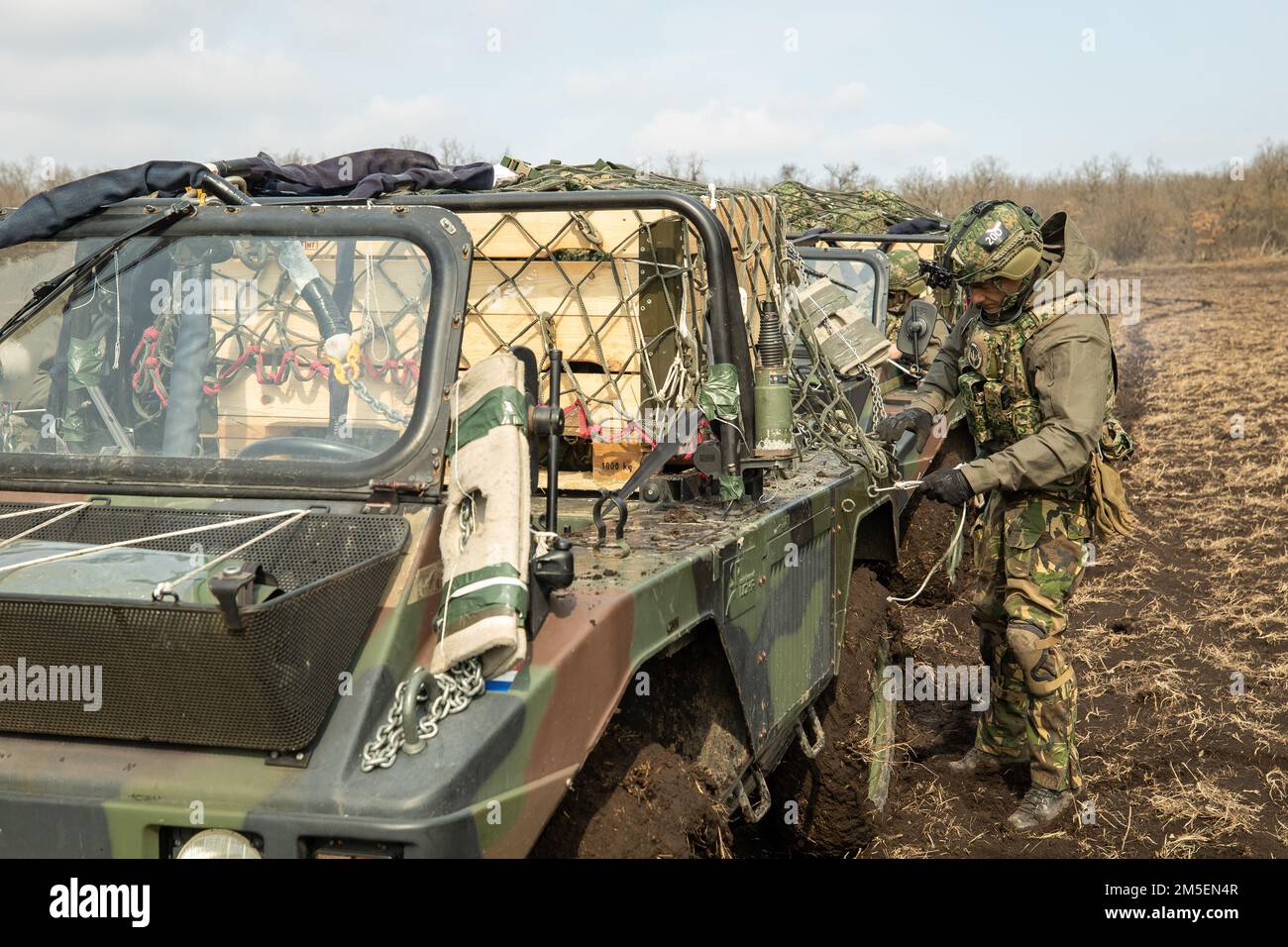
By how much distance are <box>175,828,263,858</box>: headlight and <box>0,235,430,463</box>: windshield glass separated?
1092 mm

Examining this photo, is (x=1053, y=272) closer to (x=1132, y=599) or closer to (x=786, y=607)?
(x=786, y=607)

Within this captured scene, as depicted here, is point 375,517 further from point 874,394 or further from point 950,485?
point 874,394

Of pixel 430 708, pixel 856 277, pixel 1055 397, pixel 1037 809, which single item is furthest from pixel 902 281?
pixel 430 708

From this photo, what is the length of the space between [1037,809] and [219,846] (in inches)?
139

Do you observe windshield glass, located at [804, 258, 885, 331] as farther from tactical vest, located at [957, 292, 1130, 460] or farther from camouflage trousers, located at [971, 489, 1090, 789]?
camouflage trousers, located at [971, 489, 1090, 789]

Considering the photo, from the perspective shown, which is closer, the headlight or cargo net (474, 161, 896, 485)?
the headlight

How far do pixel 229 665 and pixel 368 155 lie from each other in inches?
116

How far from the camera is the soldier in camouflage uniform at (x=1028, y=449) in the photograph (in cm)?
479

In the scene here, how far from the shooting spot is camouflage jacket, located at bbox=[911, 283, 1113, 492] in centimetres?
478

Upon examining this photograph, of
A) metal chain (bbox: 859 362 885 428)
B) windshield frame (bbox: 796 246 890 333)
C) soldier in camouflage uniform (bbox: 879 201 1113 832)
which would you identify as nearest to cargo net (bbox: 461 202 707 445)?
soldier in camouflage uniform (bbox: 879 201 1113 832)

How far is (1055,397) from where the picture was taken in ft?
15.8

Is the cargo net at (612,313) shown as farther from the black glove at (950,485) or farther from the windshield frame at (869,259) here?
the windshield frame at (869,259)

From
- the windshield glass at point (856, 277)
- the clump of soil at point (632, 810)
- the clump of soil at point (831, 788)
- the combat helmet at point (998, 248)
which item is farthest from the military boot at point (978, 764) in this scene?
the windshield glass at point (856, 277)

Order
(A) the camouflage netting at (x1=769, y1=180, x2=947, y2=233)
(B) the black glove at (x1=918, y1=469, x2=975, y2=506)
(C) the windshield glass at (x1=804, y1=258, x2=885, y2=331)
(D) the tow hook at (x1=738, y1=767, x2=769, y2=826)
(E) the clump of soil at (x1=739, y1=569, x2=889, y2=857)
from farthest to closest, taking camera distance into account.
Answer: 1. (A) the camouflage netting at (x1=769, y1=180, x2=947, y2=233)
2. (C) the windshield glass at (x1=804, y1=258, x2=885, y2=331)
3. (B) the black glove at (x1=918, y1=469, x2=975, y2=506)
4. (E) the clump of soil at (x1=739, y1=569, x2=889, y2=857)
5. (D) the tow hook at (x1=738, y1=767, x2=769, y2=826)
